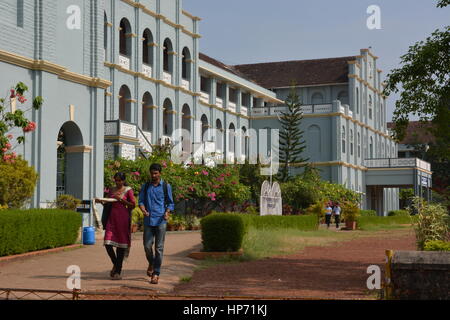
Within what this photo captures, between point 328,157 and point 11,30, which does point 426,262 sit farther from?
point 328,157

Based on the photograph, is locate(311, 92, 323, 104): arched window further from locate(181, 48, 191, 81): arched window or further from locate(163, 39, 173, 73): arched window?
locate(163, 39, 173, 73): arched window

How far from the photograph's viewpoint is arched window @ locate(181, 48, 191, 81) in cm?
3988

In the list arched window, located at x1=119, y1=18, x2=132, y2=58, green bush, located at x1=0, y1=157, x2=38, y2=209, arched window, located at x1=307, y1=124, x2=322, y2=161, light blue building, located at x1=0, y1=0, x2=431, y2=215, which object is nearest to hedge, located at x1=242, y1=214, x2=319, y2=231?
light blue building, located at x1=0, y1=0, x2=431, y2=215

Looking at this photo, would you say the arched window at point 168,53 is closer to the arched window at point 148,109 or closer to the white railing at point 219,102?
the arched window at point 148,109

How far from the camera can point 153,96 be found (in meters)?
36.1

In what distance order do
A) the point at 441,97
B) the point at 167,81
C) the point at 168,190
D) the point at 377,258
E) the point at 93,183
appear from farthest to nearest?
the point at 167,81 → the point at 93,183 → the point at 377,258 → the point at 441,97 → the point at 168,190

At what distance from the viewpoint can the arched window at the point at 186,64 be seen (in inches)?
1570

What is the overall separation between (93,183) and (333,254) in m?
8.11

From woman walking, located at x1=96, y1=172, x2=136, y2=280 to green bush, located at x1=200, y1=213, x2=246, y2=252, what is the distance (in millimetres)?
5130

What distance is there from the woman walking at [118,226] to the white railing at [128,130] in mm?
16687

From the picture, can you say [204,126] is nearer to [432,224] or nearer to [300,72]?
[300,72]

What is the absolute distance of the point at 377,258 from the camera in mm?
16438

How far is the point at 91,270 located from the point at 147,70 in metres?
24.4
